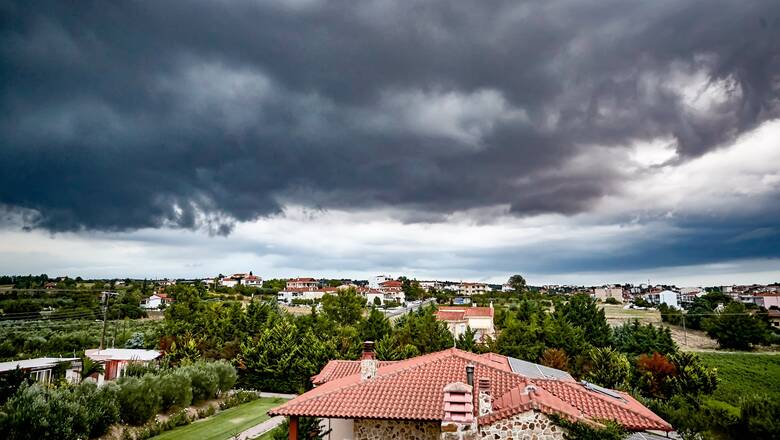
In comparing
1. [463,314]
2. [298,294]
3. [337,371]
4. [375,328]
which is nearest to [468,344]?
[375,328]

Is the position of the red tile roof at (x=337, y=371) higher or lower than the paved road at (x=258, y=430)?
higher

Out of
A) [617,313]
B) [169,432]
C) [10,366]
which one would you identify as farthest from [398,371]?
[617,313]

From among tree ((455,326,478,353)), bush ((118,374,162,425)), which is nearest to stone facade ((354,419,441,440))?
bush ((118,374,162,425))

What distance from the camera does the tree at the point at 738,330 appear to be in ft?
213

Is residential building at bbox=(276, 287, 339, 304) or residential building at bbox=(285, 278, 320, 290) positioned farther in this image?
residential building at bbox=(285, 278, 320, 290)

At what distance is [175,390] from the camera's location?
2403 centimetres

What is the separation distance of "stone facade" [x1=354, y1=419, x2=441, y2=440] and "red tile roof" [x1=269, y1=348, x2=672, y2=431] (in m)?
0.45

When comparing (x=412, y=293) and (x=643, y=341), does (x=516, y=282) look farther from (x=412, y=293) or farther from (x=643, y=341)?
(x=643, y=341)

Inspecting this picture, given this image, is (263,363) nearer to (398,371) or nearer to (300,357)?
(300,357)

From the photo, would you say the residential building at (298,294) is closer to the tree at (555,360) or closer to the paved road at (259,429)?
the tree at (555,360)

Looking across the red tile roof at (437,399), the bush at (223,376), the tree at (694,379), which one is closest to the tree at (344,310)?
the bush at (223,376)

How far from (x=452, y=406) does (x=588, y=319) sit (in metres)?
49.1

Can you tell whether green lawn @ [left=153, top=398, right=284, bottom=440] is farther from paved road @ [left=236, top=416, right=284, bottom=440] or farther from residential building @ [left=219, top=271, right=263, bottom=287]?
residential building @ [left=219, top=271, right=263, bottom=287]

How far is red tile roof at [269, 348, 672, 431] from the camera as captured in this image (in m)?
10.3
